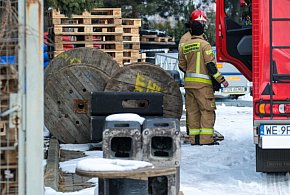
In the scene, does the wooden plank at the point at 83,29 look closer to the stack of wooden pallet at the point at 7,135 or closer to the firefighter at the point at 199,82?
the firefighter at the point at 199,82

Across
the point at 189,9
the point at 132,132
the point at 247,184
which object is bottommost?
the point at 247,184

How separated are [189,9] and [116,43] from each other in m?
22.3

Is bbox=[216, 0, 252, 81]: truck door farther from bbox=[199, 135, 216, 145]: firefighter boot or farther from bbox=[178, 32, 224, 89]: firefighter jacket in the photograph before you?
bbox=[199, 135, 216, 145]: firefighter boot

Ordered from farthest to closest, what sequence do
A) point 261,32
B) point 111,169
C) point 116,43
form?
point 116,43 < point 261,32 < point 111,169

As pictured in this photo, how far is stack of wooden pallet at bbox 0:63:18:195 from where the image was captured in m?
5.00

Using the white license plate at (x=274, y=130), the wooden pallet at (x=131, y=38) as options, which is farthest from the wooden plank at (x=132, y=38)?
the white license plate at (x=274, y=130)

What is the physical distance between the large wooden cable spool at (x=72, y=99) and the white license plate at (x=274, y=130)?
412 centimetres

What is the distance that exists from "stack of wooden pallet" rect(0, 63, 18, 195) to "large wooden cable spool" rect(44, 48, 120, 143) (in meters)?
7.16

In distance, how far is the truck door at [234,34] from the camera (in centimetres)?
1154

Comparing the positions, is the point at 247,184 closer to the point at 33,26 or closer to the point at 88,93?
the point at 88,93

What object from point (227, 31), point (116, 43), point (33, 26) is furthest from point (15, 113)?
point (116, 43)

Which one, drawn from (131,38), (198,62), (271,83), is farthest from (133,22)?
(271,83)

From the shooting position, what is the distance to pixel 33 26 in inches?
201

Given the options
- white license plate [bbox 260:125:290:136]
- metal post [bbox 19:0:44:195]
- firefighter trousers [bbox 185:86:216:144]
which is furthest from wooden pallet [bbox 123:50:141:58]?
metal post [bbox 19:0:44:195]
